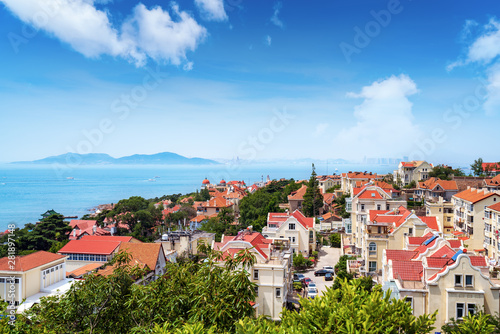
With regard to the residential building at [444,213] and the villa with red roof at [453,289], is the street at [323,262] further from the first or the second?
the villa with red roof at [453,289]

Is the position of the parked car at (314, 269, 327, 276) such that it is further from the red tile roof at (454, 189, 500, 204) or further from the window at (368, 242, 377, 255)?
the red tile roof at (454, 189, 500, 204)

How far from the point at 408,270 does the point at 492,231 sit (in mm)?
15127

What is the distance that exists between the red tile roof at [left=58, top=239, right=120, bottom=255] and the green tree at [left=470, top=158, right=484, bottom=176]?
197 feet

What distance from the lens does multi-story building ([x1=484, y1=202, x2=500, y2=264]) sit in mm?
23594

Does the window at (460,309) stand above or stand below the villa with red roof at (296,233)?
above

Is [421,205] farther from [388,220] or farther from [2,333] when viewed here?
[2,333]

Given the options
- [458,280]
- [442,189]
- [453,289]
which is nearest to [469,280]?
[458,280]

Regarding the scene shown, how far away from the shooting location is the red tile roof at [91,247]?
71.8 feet

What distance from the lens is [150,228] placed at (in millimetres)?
45219

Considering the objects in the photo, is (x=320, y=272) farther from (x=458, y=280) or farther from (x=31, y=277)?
(x=31, y=277)

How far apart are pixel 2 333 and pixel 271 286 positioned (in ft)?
41.0

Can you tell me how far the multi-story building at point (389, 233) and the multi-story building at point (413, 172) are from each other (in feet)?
134

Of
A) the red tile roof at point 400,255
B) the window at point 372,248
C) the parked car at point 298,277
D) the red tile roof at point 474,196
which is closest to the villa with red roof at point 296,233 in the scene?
the parked car at point 298,277

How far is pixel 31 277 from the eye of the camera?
16.3 meters
